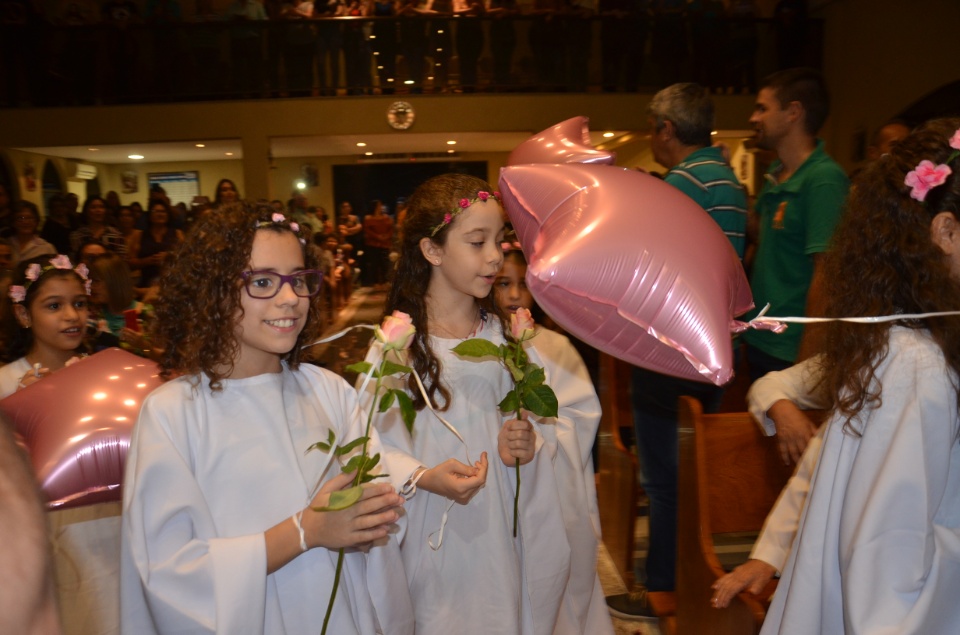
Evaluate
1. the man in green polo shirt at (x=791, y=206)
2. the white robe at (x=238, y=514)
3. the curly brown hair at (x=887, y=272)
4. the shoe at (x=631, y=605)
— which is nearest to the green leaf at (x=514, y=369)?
the white robe at (x=238, y=514)

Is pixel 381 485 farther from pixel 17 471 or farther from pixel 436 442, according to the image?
pixel 17 471

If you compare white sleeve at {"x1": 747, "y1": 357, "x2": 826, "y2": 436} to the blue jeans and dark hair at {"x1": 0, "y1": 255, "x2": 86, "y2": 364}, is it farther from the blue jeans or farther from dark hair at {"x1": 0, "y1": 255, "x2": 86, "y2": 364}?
dark hair at {"x1": 0, "y1": 255, "x2": 86, "y2": 364}

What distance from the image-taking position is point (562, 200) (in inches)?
64.5

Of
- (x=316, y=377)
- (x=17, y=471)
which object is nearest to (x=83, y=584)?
(x=316, y=377)

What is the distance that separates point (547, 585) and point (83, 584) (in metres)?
1.16

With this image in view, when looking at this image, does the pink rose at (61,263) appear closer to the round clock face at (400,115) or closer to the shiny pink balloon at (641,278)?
the shiny pink balloon at (641,278)

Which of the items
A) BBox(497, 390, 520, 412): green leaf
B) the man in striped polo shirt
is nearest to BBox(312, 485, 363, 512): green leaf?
BBox(497, 390, 520, 412): green leaf

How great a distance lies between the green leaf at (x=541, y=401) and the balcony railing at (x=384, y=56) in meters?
10.1

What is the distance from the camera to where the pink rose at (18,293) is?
115 inches

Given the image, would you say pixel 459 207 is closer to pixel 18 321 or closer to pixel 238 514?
Answer: pixel 238 514

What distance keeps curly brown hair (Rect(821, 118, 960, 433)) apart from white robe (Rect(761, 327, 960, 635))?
29 millimetres

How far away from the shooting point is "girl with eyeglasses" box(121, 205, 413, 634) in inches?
59.0

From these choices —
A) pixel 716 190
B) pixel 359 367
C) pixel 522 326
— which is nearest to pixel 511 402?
pixel 522 326

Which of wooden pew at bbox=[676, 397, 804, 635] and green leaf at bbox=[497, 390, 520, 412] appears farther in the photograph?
wooden pew at bbox=[676, 397, 804, 635]
